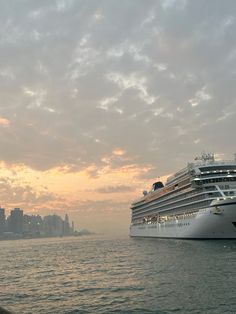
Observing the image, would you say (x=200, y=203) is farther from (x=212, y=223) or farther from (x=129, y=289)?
(x=129, y=289)

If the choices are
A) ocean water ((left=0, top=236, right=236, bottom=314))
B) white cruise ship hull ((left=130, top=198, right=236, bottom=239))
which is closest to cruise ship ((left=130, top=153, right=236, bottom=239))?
white cruise ship hull ((left=130, top=198, right=236, bottom=239))

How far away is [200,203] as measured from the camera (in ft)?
298

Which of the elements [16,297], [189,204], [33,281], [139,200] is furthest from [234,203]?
[139,200]

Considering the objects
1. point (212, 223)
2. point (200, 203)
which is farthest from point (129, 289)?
point (200, 203)

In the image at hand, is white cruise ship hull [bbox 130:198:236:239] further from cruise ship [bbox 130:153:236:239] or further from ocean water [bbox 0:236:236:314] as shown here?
ocean water [bbox 0:236:236:314]

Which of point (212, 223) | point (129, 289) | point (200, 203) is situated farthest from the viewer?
point (200, 203)

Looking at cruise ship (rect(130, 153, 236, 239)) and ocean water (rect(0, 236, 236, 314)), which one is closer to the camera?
ocean water (rect(0, 236, 236, 314))

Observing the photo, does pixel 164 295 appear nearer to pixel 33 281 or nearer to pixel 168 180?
pixel 33 281

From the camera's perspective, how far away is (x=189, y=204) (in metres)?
96.8

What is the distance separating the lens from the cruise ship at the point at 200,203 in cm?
8275

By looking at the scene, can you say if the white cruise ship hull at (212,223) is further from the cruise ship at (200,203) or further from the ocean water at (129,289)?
the ocean water at (129,289)

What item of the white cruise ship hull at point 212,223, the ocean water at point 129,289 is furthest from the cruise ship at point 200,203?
the ocean water at point 129,289

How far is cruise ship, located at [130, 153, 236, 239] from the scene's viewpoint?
82.8 meters

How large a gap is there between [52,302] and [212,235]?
60.5 m
